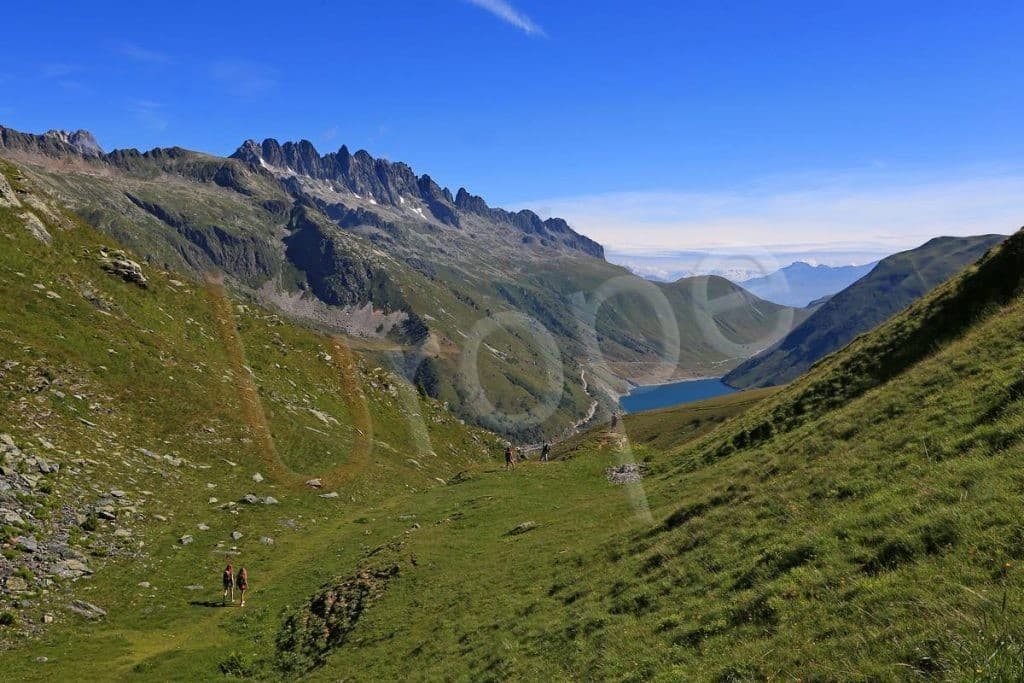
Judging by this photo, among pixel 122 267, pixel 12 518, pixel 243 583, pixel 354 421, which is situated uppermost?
pixel 122 267

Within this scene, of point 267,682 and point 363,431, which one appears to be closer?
point 267,682

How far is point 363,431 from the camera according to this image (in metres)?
68.6

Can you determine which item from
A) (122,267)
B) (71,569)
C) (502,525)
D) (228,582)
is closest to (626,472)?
(502,525)

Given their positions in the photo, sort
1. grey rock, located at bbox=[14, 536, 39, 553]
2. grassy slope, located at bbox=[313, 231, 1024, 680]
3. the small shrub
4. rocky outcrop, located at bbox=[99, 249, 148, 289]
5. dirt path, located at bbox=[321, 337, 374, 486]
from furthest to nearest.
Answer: rocky outcrop, located at bbox=[99, 249, 148, 289]
dirt path, located at bbox=[321, 337, 374, 486]
grey rock, located at bbox=[14, 536, 39, 553]
the small shrub
grassy slope, located at bbox=[313, 231, 1024, 680]

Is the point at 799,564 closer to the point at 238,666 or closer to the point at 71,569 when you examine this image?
the point at 238,666

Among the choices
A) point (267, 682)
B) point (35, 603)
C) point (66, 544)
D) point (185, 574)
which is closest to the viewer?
point (267, 682)

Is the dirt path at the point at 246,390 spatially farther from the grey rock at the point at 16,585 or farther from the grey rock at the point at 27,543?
the grey rock at the point at 16,585

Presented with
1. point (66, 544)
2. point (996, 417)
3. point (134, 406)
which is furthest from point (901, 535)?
point (134, 406)

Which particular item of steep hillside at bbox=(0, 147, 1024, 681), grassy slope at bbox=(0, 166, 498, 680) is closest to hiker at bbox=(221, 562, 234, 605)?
steep hillside at bbox=(0, 147, 1024, 681)

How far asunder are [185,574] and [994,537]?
3684cm

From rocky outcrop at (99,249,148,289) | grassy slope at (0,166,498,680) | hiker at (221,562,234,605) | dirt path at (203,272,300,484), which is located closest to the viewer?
grassy slope at (0,166,498,680)

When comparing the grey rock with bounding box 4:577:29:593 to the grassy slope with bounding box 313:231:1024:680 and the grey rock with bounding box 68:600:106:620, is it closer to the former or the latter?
the grey rock with bounding box 68:600:106:620

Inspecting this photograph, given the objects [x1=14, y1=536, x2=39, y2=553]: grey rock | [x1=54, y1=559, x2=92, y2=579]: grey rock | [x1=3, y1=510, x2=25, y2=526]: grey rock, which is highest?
[x1=3, y1=510, x2=25, y2=526]: grey rock

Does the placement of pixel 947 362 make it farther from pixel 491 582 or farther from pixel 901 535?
pixel 491 582
